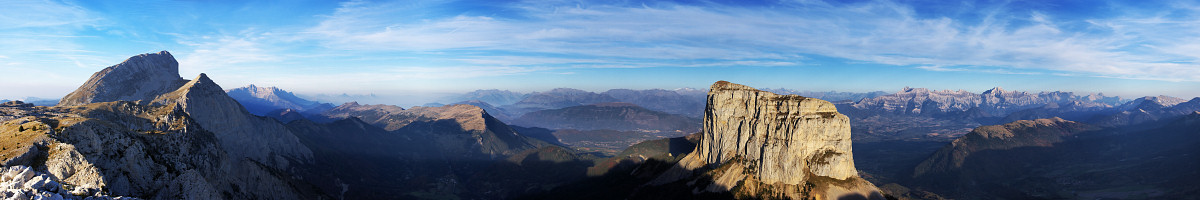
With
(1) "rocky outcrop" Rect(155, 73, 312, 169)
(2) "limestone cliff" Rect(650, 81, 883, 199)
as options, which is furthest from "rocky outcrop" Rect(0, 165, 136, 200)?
(1) "rocky outcrop" Rect(155, 73, 312, 169)

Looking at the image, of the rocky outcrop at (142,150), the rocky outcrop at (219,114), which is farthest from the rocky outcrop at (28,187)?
the rocky outcrop at (219,114)

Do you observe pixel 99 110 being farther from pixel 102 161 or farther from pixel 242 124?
pixel 242 124

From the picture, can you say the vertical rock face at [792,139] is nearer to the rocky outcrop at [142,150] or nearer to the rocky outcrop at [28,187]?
the rocky outcrop at [142,150]

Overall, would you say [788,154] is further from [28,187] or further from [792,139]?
[28,187]

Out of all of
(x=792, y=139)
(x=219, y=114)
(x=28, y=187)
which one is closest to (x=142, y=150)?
(x=28, y=187)

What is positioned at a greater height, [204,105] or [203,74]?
[203,74]

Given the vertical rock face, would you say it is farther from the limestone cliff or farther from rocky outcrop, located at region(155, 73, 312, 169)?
rocky outcrop, located at region(155, 73, 312, 169)

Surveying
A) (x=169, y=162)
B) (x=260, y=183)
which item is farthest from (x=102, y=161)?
(x=260, y=183)
